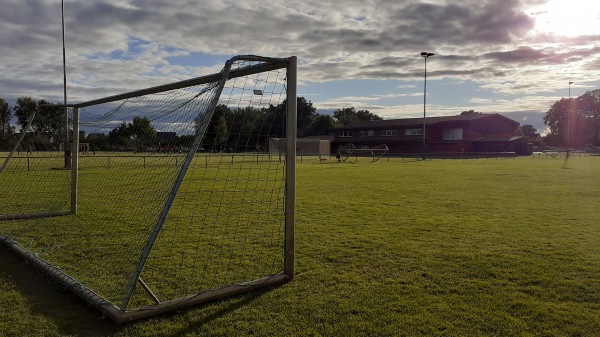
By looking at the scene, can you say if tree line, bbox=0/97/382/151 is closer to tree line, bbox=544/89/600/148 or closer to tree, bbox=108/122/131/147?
tree, bbox=108/122/131/147

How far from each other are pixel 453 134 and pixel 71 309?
5765 centimetres

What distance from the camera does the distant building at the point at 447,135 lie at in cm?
5509

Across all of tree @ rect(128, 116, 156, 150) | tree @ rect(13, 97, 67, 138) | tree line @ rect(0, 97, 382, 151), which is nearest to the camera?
tree line @ rect(0, 97, 382, 151)

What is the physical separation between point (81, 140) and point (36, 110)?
3.40 feet

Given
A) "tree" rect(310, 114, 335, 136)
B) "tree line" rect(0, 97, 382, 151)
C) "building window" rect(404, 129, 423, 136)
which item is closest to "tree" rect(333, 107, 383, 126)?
"tree" rect(310, 114, 335, 136)

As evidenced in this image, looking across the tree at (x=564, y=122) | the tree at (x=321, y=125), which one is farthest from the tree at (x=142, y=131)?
the tree at (x=564, y=122)

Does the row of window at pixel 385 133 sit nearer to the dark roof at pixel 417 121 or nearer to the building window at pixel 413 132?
the building window at pixel 413 132

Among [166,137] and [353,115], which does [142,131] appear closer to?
[166,137]

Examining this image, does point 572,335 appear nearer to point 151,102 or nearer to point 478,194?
point 151,102

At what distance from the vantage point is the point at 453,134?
56.2m

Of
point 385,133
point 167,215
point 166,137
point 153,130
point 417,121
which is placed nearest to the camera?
point 167,215

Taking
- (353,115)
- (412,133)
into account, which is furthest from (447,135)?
(353,115)

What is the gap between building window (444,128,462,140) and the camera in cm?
5556

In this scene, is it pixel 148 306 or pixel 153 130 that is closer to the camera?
pixel 148 306
